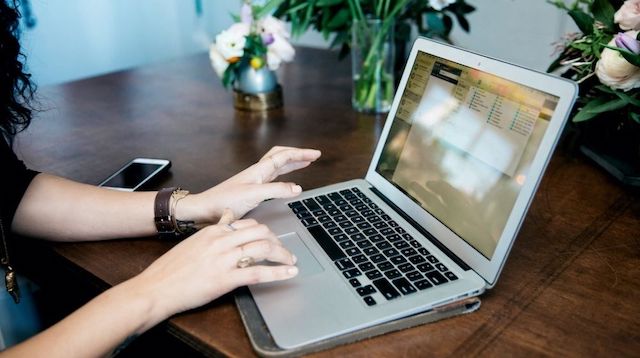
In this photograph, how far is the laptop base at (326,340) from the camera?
1.95ft

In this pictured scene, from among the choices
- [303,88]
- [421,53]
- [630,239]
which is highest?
[421,53]

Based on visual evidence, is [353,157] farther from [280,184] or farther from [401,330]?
[401,330]

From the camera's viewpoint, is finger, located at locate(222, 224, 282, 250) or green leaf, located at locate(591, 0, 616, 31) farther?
green leaf, located at locate(591, 0, 616, 31)

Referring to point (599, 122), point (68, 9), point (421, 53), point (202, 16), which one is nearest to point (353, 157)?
point (421, 53)

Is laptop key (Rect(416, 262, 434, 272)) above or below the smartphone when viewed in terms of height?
above

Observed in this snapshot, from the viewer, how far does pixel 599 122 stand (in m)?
1.08

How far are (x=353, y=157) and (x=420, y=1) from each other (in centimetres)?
54

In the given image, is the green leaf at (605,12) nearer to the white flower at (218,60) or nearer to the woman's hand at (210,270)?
the woman's hand at (210,270)

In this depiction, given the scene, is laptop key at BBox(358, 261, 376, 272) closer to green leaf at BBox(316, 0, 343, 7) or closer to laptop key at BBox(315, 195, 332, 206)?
laptop key at BBox(315, 195, 332, 206)

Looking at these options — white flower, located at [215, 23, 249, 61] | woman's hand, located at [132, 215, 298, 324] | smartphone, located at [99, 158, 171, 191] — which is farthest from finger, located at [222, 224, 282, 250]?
white flower, located at [215, 23, 249, 61]

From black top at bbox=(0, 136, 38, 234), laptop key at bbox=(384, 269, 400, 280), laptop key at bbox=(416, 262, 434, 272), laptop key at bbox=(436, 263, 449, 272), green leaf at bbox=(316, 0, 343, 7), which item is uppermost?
green leaf at bbox=(316, 0, 343, 7)

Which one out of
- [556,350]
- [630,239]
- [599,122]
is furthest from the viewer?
[599,122]

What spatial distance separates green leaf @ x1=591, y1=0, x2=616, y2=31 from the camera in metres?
0.95

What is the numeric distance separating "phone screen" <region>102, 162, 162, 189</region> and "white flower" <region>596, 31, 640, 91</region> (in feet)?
2.64
